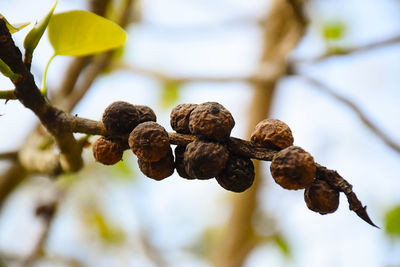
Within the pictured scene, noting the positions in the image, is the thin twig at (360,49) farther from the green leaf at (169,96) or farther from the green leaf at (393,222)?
the green leaf at (169,96)

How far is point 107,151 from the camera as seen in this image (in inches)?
31.4

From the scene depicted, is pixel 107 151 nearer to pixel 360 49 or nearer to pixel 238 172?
pixel 238 172

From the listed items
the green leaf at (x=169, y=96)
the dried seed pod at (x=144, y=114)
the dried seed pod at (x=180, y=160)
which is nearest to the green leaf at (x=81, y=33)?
the dried seed pod at (x=144, y=114)

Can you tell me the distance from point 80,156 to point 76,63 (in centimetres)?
89

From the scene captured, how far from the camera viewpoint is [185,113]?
2.55 feet

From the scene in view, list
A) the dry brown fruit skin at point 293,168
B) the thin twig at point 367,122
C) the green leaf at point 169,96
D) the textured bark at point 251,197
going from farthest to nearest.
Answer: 1. the green leaf at point 169,96
2. the textured bark at point 251,197
3. the thin twig at point 367,122
4. the dry brown fruit skin at point 293,168

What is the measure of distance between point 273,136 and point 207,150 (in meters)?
0.12

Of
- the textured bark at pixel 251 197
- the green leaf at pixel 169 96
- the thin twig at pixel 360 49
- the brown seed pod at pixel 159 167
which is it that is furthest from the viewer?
the green leaf at pixel 169 96

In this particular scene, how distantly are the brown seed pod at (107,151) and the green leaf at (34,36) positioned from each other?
0.21m

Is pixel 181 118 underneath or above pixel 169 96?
above

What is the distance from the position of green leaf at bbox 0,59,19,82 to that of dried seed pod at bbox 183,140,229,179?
35cm

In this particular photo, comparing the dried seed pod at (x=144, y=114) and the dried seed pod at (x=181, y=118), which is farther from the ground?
the dried seed pod at (x=181, y=118)

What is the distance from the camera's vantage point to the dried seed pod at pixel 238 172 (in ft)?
2.34

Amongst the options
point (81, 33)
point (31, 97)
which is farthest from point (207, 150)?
point (81, 33)
